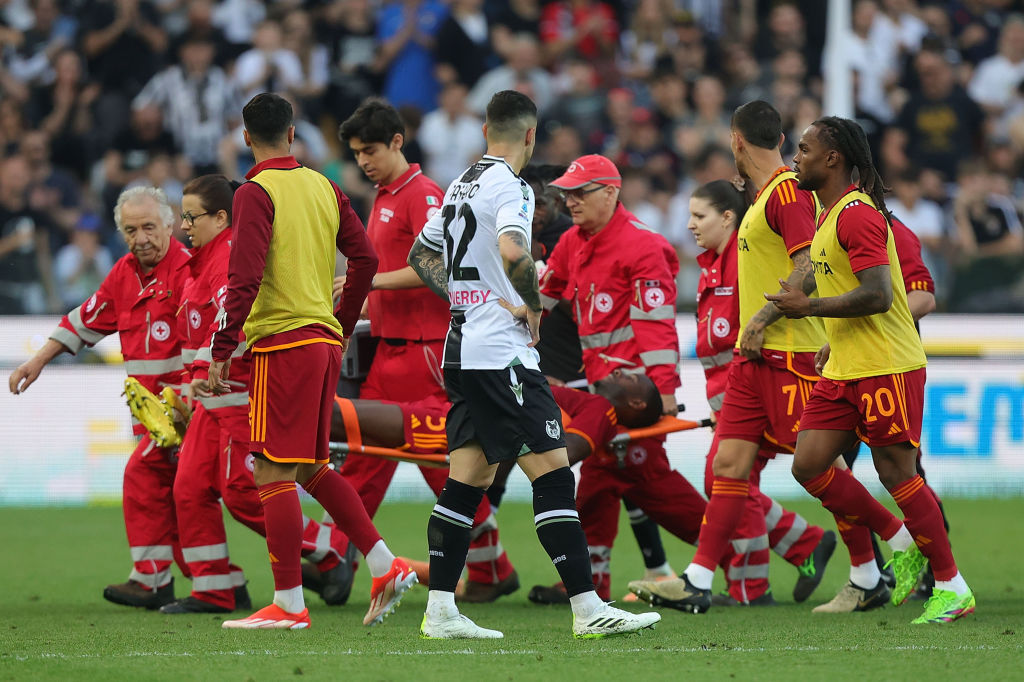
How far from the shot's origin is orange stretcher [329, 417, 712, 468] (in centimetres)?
759

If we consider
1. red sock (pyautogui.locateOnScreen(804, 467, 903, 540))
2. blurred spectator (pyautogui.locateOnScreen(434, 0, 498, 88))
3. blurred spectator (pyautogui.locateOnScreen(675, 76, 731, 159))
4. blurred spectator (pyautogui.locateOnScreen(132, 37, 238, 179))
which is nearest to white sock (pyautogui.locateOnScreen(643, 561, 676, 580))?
red sock (pyautogui.locateOnScreen(804, 467, 903, 540))

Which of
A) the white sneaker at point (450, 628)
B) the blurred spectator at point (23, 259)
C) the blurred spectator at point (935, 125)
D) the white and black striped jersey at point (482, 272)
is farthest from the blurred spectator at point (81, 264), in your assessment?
the blurred spectator at point (935, 125)

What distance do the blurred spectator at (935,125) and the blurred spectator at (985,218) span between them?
60 centimetres

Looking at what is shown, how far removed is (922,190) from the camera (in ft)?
50.9

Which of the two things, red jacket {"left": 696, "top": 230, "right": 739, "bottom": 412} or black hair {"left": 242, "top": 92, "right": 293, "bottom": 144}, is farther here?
red jacket {"left": 696, "top": 230, "right": 739, "bottom": 412}

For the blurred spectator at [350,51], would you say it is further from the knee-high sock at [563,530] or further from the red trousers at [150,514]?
the knee-high sock at [563,530]

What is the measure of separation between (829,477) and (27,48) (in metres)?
13.0

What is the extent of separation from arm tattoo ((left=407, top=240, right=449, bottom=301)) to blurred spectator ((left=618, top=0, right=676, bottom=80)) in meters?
11.4

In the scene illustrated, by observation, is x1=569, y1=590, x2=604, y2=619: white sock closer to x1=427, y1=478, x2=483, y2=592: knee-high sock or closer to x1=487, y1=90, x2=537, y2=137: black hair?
x1=427, y1=478, x2=483, y2=592: knee-high sock

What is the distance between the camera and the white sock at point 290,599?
257 inches

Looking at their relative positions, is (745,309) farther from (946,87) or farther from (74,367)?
(946,87)

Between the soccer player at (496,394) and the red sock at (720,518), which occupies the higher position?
the soccer player at (496,394)

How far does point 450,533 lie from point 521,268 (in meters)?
1.18

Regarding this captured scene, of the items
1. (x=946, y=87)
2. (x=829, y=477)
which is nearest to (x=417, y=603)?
(x=829, y=477)
